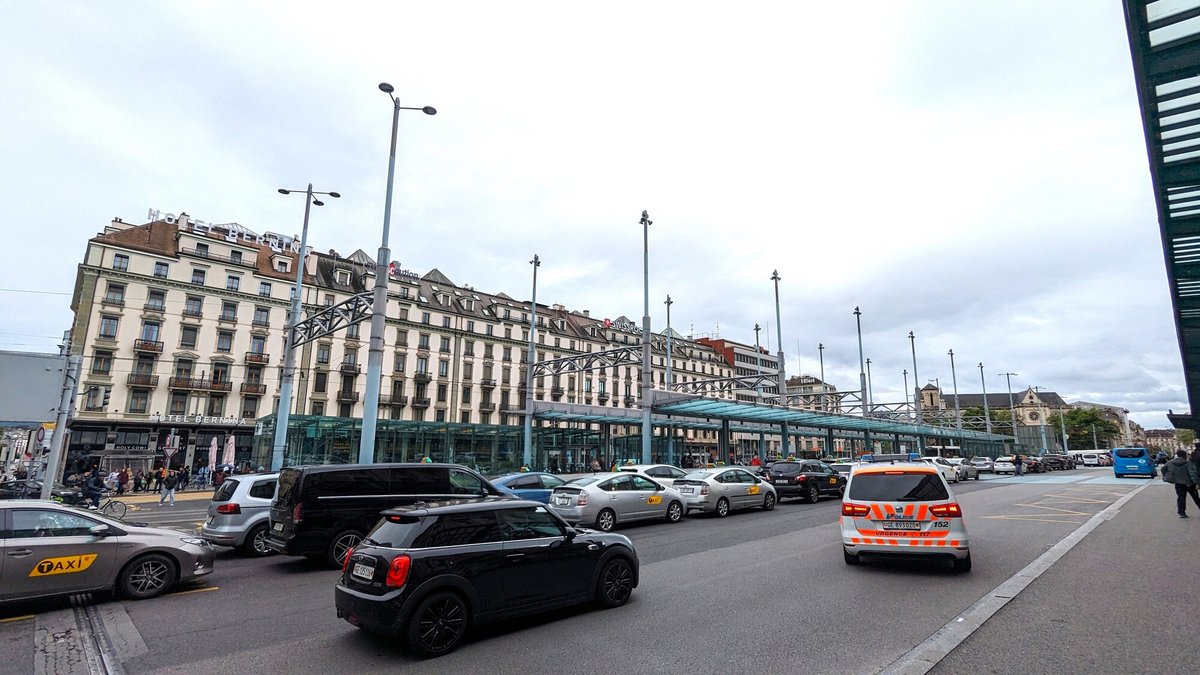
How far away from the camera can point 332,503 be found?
1033 cm

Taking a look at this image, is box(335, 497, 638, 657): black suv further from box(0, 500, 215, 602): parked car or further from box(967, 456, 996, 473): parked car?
box(967, 456, 996, 473): parked car

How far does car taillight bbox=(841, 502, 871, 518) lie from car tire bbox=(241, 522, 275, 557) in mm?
11114

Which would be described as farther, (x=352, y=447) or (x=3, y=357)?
(x=352, y=447)

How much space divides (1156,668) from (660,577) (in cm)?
553

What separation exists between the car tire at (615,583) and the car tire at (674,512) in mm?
9109

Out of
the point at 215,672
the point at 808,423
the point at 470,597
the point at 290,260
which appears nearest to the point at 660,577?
the point at 470,597

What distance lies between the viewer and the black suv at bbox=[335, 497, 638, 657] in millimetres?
5637

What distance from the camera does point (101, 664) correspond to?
18.6 ft

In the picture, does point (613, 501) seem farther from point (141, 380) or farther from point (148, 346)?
point (148, 346)

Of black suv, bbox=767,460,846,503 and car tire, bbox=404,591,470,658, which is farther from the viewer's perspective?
black suv, bbox=767,460,846,503

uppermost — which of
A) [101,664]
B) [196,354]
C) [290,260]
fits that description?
[290,260]

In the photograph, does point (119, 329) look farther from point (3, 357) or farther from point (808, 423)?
point (808, 423)

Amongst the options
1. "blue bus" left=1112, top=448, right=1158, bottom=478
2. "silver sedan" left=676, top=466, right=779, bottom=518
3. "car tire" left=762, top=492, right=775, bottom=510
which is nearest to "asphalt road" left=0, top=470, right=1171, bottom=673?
"silver sedan" left=676, top=466, right=779, bottom=518

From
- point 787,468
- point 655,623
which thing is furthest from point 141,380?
point 655,623
